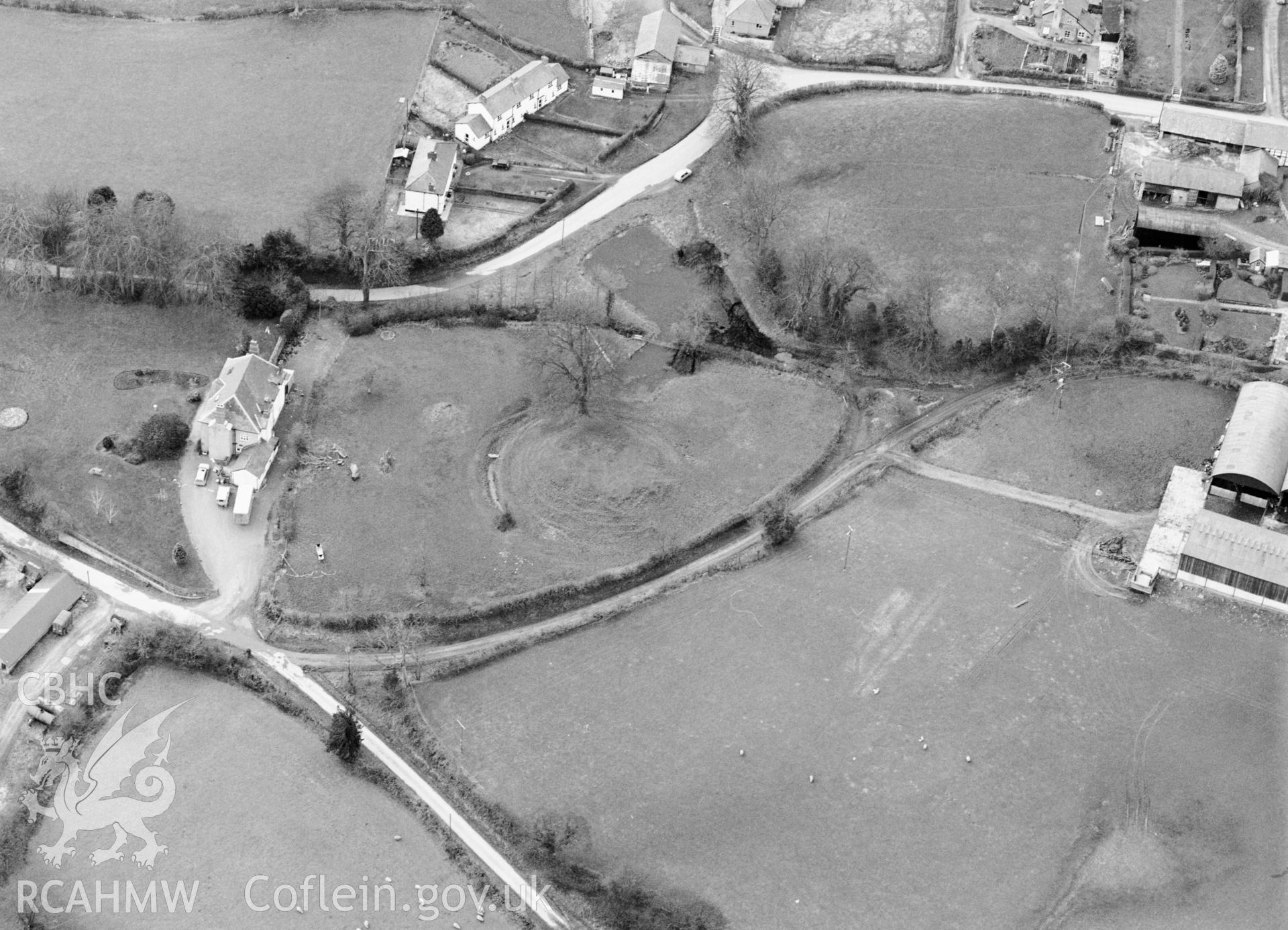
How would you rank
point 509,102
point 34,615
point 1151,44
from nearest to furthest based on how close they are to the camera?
point 34,615
point 509,102
point 1151,44

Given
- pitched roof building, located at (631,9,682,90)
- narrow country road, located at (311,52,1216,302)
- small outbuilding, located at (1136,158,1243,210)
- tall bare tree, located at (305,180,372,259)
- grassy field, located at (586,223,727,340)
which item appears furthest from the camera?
pitched roof building, located at (631,9,682,90)

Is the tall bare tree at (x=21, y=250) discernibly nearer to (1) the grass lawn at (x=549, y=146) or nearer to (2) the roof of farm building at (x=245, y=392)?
(2) the roof of farm building at (x=245, y=392)

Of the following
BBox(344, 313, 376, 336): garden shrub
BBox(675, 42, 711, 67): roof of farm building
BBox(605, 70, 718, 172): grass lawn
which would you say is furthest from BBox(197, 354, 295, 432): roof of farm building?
BBox(675, 42, 711, 67): roof of farm building

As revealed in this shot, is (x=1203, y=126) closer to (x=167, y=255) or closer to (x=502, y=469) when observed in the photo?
(x=502, y=469)

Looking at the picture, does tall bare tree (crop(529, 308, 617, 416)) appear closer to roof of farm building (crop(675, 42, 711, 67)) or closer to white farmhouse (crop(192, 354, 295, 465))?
white farmhouse (crop(192, 354, 295, 465))

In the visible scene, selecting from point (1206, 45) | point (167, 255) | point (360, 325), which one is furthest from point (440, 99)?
point (1206, 45)
